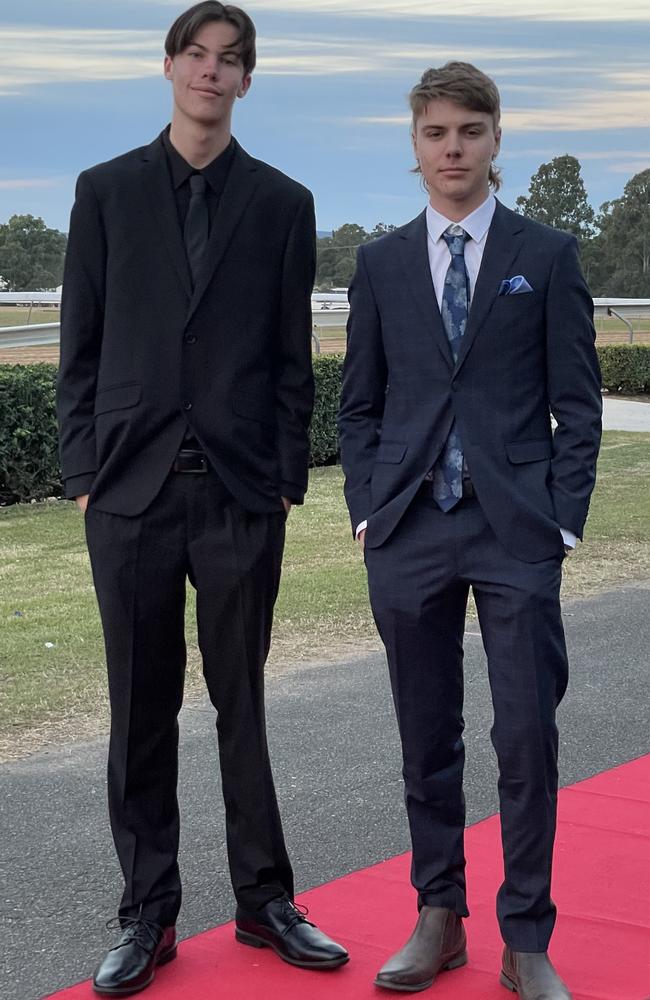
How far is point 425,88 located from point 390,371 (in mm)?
712

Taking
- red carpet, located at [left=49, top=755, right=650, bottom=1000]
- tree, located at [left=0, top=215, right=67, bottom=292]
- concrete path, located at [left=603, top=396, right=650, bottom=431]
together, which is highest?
tree, located at [left=0, top=215, right=67, bottom=292]

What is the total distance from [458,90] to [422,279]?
1.53 feet

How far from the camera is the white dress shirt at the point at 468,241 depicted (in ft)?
11.3

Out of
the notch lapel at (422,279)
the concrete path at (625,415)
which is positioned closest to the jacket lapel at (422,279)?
the notch lapel at (422,279)

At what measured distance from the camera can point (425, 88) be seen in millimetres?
3400

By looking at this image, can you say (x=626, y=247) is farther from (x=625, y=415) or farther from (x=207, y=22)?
(x=207, y=22)

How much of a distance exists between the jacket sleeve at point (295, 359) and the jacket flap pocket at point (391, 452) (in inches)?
8.4

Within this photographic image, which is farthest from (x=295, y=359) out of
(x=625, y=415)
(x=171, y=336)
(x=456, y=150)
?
(x=625, y=415)

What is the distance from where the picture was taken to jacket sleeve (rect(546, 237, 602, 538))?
3363 mm

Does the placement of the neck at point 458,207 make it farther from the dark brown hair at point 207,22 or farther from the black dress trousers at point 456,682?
the black dress trousers at point 456,682

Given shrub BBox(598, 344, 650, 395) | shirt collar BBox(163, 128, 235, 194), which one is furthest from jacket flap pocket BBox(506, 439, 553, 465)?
shrub BBox(598, 344, 650, 395)

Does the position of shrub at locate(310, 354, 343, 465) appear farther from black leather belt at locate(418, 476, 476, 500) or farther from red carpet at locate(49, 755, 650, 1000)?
black leather belt at locate(418, 476, 476, 500)

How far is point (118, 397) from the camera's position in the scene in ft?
11.5

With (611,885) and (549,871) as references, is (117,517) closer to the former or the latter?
(549,871)
